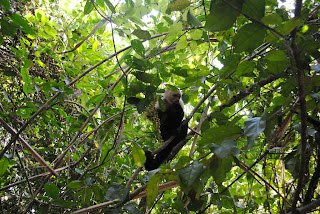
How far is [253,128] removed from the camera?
67cm

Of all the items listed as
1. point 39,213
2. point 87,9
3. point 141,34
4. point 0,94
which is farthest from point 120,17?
point 0,94

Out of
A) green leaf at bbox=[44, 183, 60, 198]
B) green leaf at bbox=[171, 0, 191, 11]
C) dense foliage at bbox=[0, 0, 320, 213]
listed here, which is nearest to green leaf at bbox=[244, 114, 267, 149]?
dense foliage at bbox=[0, 0, 320, 213]

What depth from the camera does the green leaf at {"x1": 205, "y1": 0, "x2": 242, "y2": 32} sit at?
552 mm

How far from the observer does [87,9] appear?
1.33 m

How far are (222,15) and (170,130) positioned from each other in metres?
1.98

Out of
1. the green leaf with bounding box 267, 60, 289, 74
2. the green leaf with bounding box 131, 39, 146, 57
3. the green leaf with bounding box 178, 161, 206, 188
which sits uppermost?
the green leaf with bounding box 131, 39, 146, 57

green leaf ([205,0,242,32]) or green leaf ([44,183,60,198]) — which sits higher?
green leaf ([205,0,242,32])

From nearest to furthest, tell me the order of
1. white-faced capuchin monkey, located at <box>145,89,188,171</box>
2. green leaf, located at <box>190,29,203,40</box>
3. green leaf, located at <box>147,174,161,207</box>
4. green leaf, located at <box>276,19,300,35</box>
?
green leaf, located at <box>276,19,300,35</box> → green leaf, located at <box>147,174,161,207</box> → green leaf, located at <box>190,29,203,40</box> → white-faced capuchin monkey, located at <box>145,89,188,171</box>

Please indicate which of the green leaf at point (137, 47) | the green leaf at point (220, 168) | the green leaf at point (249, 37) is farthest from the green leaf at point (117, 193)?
the green leaf at point (249, 37)

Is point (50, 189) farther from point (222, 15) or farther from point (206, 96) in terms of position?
point (222, 15)

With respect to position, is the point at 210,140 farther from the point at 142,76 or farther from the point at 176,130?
the point at 176,130

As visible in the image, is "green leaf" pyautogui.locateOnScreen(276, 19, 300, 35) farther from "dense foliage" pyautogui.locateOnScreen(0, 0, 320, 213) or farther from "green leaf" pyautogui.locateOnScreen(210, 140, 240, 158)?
"green leaf" pyautogui.locateOnScreen(210, 140, 240, 158)

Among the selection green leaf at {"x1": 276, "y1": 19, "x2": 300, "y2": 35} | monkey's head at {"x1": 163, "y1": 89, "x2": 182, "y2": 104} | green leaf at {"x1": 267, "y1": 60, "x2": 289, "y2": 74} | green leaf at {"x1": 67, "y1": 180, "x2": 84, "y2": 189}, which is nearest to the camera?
green leaf at {"x1": 276, "y1": 19, "x2": 300, "y2": 35}

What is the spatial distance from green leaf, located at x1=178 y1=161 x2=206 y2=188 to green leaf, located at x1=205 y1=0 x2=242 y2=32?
0.35 metres
